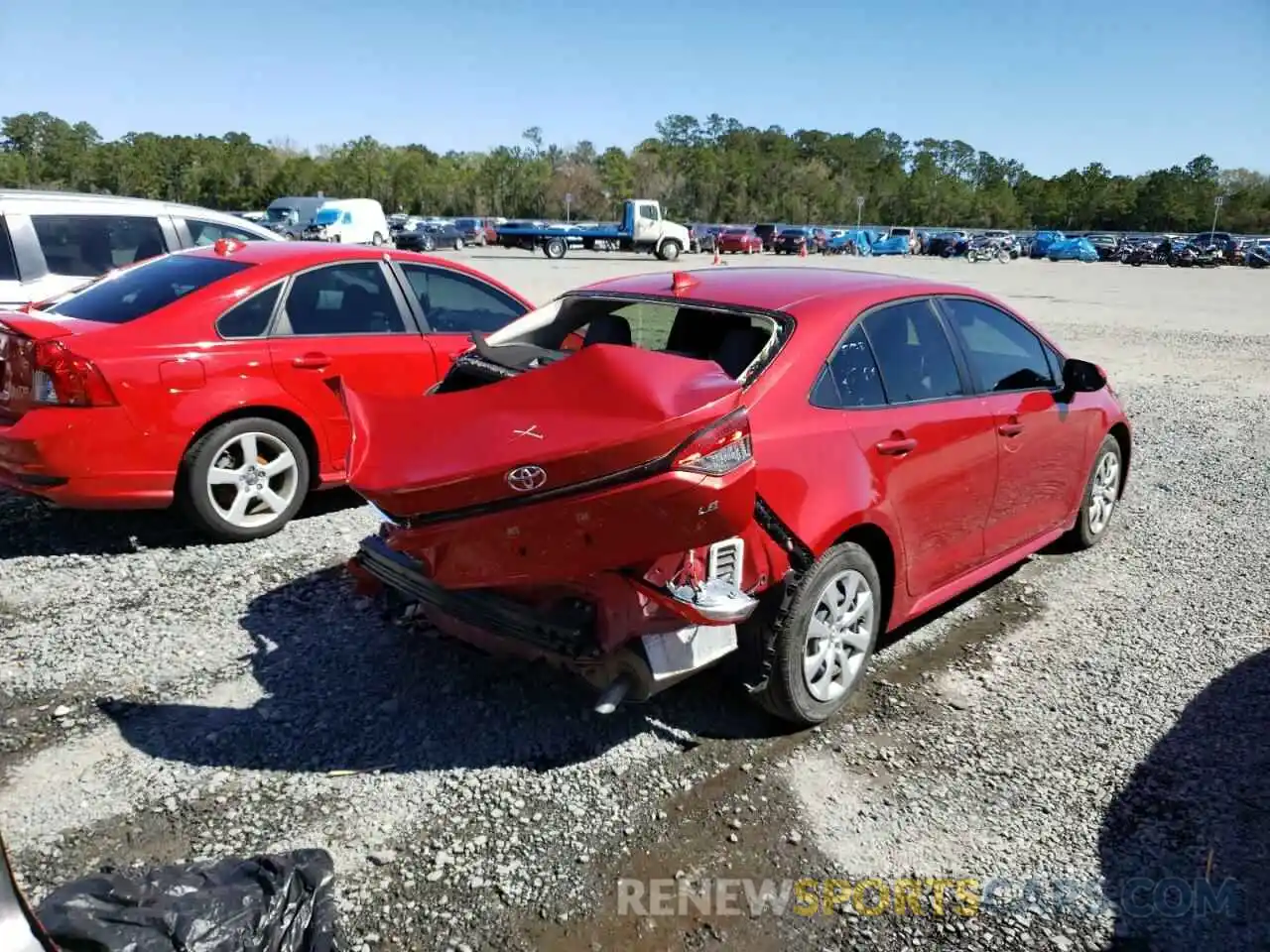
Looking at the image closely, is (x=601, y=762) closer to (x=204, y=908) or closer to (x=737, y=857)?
(x=737, y=857)

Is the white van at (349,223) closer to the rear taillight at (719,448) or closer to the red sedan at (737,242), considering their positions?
the red sedan at (737,242)

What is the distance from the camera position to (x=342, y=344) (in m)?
5.46

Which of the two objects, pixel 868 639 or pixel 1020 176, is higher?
pixel 1020 176

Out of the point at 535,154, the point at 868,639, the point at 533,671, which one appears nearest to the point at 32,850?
the point at 533,671

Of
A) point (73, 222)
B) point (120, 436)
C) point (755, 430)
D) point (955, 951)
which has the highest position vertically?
point (73, 222)

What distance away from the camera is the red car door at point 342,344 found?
5246 mm

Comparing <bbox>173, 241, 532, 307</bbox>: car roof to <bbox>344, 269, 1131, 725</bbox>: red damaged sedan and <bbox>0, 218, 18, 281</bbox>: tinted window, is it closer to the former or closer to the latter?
A: <bbox>344, 269, 1131, 725</bbox>: red damaged sedan

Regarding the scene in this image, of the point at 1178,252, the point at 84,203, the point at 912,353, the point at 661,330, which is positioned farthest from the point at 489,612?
the point at 1178,252

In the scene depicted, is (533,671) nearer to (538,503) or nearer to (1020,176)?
(538,503)

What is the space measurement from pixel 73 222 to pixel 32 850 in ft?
21.7

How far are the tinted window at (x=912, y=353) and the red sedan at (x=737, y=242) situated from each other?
52345 millimetres

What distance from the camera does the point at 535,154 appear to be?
114000 millimetres

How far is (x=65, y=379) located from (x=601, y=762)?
330 centimetres

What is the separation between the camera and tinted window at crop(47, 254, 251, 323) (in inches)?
196
